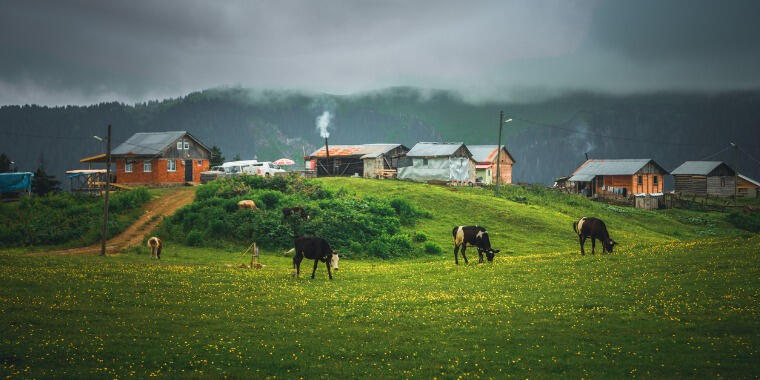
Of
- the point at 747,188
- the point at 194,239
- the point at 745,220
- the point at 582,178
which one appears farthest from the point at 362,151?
the point at 747,188

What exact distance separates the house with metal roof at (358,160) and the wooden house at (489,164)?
15.4 meters

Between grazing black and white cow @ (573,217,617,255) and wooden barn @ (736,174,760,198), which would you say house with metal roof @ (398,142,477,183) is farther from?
grazing black and white cow @ (573,217,617,255)

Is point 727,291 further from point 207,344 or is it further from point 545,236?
point 545,236

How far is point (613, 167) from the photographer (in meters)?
107

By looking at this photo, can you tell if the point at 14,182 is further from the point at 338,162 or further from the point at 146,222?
the point at 338,162

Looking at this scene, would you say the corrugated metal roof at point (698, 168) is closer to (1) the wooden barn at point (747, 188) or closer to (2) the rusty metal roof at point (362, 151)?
(1) the wooden barn at point (747, 188)

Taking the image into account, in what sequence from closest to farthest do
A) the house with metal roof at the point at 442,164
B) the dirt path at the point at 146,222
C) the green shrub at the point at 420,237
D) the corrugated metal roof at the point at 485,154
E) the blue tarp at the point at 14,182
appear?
the dirt path at the point at 146,222, the green shrub at the point at 420,237, the blue tarp at the point at 14,182, the house with metal roof at the point at 442,164, the corrugated metal roof at the point at 485,154

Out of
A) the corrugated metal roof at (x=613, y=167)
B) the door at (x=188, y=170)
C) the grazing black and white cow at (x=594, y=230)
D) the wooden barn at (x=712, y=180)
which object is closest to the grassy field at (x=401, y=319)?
the grazing black and white cow at (x=594, y=230)

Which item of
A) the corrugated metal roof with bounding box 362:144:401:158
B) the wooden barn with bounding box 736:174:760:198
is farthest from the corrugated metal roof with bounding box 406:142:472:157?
the wooden barn with bounding box 736:174:760:198

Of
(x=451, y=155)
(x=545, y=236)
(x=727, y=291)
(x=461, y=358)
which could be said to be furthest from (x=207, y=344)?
(x=451, y=155)

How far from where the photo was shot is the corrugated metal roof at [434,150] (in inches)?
3712

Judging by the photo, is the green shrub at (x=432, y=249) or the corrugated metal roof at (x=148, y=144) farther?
the corrugated metal roof at (x=148, y=144)

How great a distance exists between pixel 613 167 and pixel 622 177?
3.09m

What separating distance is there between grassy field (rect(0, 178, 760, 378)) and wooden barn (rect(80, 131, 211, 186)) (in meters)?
49.6
